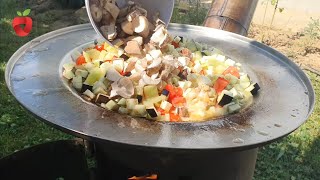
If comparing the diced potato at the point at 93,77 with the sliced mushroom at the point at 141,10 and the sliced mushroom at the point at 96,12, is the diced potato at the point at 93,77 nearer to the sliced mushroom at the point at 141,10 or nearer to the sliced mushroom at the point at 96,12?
the sliced mushroom at the point at 96,12

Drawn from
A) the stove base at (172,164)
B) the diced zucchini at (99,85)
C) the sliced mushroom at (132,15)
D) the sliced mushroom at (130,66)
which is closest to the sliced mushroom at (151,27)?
the sliced mushroom at (132,15)

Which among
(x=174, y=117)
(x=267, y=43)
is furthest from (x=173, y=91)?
(x=267, y=43)

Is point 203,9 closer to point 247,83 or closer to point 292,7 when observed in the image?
point 292,7

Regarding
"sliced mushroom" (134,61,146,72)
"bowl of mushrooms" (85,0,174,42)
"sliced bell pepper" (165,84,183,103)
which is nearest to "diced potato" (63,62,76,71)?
"bowl of mushrooms" (85,0,174,42)

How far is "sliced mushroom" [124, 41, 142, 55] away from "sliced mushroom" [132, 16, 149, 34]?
0.10m

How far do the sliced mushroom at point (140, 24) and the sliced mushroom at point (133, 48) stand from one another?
0.33ft

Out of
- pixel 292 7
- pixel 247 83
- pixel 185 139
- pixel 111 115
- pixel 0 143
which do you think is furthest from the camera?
pixel 292 7

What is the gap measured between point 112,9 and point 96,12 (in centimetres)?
12

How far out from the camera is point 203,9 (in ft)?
25.1

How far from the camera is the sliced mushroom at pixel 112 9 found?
2408 mm

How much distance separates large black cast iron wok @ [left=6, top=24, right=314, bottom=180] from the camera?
1779 mm

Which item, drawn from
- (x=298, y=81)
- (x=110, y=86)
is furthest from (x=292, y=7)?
(x=110, y=86)

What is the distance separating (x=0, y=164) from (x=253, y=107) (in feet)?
5.61

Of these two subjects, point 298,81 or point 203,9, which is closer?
point 298,81
